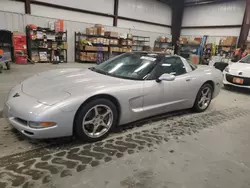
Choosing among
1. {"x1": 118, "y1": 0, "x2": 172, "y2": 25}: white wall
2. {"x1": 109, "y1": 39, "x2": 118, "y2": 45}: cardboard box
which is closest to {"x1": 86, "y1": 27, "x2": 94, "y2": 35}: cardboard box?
{"x1": 109, "y1": 39, "x2": 118, "y2": 45}: cardboard box

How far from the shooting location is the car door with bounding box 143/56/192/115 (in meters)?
2.62

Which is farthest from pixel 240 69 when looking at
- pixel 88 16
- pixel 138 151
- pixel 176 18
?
pixel 176 18

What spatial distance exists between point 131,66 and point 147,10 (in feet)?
41.6

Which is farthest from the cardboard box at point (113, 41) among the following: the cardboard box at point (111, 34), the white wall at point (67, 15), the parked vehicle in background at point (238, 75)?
the parked vehicle in background at point (238, 75)

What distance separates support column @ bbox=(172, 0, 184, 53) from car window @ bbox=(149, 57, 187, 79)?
13.8 m

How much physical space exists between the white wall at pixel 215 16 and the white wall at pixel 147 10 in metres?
1.66

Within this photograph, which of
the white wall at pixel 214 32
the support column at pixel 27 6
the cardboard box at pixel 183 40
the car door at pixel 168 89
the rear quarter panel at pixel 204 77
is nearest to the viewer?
the car door at pixel 168 89

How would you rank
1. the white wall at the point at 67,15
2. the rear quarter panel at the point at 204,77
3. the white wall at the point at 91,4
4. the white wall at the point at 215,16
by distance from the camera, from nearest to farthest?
the rear quarter panel at the point at 204,77 → the white wall at the point at 67,15 → the white wall at the point at 91,4 → the white wall at the point at 215,16

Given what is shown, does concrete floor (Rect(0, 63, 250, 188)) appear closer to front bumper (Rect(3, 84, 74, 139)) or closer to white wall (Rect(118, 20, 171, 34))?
front bumper (Rect(3, 84, 74, 139))

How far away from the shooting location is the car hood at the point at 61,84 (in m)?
2.02

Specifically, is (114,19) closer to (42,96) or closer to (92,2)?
(92,2)

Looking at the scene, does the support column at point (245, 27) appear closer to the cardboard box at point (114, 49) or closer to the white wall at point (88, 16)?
the white wall at point (88, 16)

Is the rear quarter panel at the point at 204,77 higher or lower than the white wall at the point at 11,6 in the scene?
lower

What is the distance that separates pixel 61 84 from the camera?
229 cm
